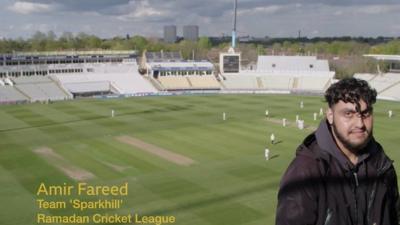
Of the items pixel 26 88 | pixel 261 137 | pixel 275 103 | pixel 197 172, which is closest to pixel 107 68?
pixel 26 88

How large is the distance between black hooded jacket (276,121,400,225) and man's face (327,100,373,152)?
0.09 metres

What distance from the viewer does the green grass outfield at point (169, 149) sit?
1780cm

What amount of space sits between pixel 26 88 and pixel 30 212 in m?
48.3

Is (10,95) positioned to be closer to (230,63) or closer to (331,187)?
(230,63)

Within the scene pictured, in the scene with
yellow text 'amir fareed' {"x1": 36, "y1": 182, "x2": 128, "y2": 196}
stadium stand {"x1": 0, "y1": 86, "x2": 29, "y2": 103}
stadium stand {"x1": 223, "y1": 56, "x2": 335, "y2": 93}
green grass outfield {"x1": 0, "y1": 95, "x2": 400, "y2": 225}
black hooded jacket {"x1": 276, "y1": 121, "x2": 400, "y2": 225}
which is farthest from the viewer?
stadium stand {"x1": 223, "y1": 56, "x2": 335, "y2": 93}

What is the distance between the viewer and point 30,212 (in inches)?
683

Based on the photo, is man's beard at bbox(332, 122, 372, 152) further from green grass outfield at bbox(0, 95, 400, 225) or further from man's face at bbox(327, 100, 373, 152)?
green grass outfield at bbox(0, 95, 400, 225)

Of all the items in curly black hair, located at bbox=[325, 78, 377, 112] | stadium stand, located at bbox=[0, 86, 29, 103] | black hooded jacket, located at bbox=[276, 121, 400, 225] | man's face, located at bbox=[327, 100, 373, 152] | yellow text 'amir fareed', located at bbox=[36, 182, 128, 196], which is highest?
curly black hair, located at bbox=[325, 78, 377, 112]

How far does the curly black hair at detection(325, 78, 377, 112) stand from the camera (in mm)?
2875

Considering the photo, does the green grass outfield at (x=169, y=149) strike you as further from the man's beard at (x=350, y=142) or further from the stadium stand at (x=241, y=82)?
the stadium stand at (x=241, y=82)

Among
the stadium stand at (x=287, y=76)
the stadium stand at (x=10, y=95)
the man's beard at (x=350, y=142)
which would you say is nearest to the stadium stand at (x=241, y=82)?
the stadium stand at (x=287, y=76)

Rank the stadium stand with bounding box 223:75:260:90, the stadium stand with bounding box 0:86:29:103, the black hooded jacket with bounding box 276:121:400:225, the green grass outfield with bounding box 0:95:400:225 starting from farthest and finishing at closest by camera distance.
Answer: the stadium stand with bounding box 223:75:260:90 → the stadium stand with bounding box 0:86:29:103 → the green grass outfield with bounding box 0:95:400:225 → the black hooded jacket with bounding box 276:121:400:225

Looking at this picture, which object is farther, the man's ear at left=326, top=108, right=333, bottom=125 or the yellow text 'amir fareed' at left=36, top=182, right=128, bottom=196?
the yellow text 'amir fareed' at left=36, top=182, right=128, bottom=196

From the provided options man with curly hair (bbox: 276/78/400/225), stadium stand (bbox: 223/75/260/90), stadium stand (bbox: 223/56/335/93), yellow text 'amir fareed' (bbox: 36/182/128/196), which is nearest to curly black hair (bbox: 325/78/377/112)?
man with curly hair (bbox: 276/78/400/225)
